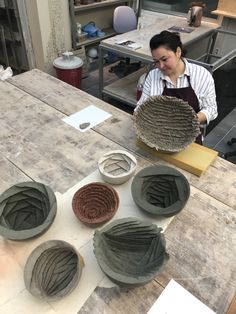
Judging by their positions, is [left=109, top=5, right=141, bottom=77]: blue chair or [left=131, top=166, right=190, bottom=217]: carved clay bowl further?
[left=109, top=5, right=141, bottom=77]: blue chair

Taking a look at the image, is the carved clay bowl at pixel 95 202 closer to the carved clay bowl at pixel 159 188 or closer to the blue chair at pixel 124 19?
the carved clay bowl at pixel 159 188

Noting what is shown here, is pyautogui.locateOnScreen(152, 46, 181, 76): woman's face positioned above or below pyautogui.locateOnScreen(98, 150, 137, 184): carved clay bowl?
above

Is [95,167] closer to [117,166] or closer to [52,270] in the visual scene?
[117,166]

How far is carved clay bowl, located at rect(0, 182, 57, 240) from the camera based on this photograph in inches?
31.3

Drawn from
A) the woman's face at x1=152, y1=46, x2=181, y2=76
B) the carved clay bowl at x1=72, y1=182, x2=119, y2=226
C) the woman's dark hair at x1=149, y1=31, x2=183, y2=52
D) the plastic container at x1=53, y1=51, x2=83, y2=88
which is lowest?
the plastic container at x1=53, y1=51, x2=83, y2=88

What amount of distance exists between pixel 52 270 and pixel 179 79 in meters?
1.10

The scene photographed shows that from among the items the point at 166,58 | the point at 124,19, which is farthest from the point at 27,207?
the point at 124,19

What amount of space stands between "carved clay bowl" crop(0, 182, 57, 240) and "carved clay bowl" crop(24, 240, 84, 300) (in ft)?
0.26

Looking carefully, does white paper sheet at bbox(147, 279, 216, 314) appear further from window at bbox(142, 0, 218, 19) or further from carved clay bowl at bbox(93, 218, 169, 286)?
window at bbox(142, 0, 218, 19)

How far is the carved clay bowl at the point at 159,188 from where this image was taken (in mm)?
838

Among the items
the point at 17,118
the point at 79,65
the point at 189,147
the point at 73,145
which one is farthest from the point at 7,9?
the point at 189,147

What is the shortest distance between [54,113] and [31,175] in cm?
45

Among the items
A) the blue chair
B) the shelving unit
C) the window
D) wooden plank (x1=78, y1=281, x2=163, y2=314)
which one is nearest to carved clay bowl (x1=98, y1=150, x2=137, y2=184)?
wooden plank (x1=78, y1=281, x2=163, y2=314)

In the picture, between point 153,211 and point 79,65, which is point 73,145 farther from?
point 79,65
